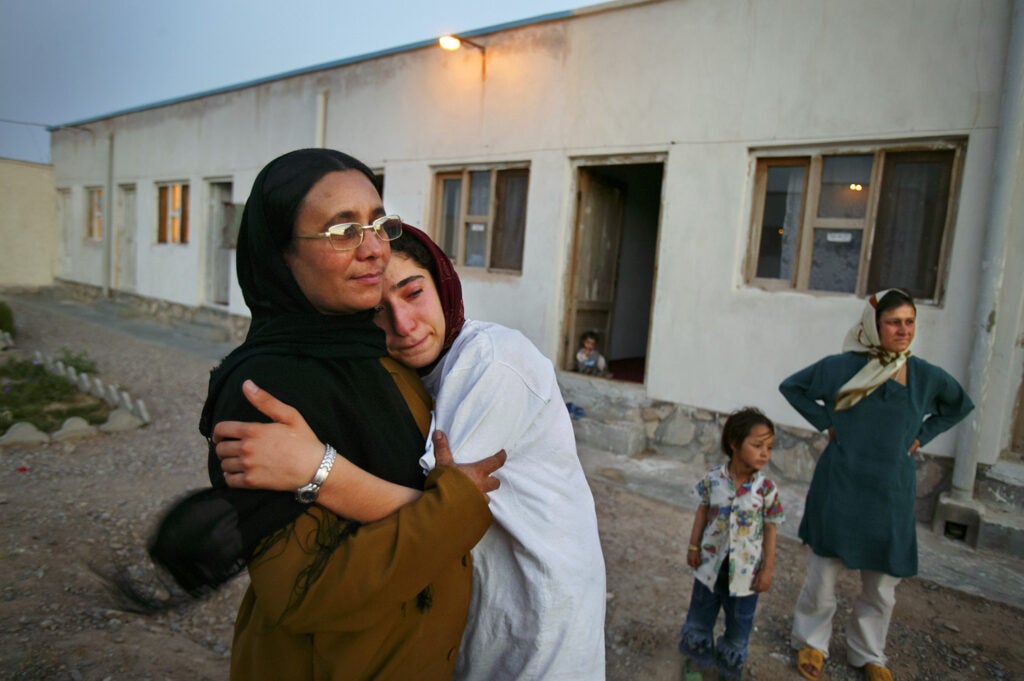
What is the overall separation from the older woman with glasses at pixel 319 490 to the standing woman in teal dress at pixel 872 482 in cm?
240

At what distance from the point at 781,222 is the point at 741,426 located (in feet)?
11.6

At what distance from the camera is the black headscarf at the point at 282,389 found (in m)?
1.00

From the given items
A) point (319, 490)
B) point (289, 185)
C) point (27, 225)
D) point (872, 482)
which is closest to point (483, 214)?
point (872, 482)

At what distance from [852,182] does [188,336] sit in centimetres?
1123

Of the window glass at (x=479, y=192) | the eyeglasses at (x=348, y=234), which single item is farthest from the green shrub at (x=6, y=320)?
the eyeglasses at (x=348, y=234)

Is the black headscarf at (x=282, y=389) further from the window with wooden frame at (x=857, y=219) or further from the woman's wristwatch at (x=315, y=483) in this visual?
the window with wooden frame at (x=857, y=219)

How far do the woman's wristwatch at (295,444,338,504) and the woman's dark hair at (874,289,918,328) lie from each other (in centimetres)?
287

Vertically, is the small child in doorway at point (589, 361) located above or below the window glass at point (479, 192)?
below

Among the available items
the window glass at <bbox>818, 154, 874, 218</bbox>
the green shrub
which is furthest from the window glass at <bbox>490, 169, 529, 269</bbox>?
the green shrub

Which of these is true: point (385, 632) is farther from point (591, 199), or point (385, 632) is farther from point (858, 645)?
point (591, 199)

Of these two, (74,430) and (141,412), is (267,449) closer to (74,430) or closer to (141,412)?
(74,430)

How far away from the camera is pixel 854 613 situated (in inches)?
119

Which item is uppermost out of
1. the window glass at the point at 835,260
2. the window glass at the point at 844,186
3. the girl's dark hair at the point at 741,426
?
the window glass at the point at 844,186

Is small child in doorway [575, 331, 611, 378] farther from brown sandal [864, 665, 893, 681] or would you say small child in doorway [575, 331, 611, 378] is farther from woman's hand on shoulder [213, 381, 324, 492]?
woman's hand on shoulder [213, 381, 324, 492]
